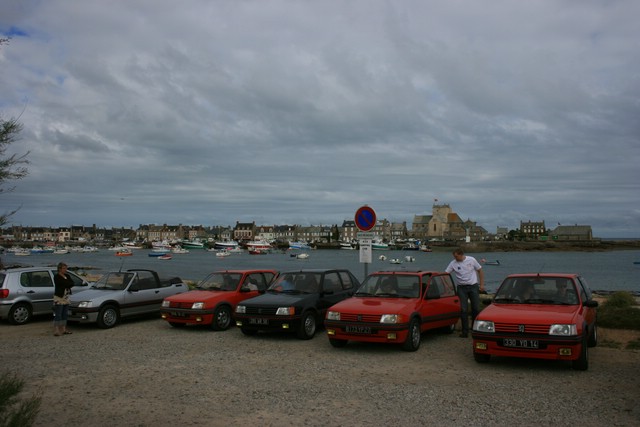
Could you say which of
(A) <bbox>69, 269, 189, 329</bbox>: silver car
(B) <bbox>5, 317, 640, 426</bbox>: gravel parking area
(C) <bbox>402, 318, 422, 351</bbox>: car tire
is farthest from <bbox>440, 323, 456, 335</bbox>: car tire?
(A) <bbox>69, 269, 189, 329</bbox>: silver car

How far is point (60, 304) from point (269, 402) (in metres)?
7.84

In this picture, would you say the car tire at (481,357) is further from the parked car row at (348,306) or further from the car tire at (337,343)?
the car tire at (337,343)

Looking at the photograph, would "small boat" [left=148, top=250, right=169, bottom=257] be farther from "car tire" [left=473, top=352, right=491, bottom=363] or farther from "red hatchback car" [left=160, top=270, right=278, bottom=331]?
"car tire" [left=473, top=352, right=491, bottom=363]

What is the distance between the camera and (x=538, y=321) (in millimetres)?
8773

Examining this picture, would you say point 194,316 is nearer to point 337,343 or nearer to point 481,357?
point 337,343

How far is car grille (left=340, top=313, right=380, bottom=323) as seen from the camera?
10.3m

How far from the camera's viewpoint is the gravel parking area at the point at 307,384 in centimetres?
654

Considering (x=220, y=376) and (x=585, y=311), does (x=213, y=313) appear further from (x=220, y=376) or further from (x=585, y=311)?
(x=585, y=311)

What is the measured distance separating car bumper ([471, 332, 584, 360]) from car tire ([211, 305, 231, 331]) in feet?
21.7

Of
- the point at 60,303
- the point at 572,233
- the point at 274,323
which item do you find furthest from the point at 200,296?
the point at 572,233

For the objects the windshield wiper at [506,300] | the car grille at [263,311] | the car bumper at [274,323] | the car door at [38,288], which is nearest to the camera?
the windshield wiper at [506,300]

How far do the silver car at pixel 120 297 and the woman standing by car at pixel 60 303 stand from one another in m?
0.79

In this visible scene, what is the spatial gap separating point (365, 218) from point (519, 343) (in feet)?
19.1

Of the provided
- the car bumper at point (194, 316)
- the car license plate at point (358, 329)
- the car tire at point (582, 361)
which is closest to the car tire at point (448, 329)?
the car license plate at point (358, 329)
